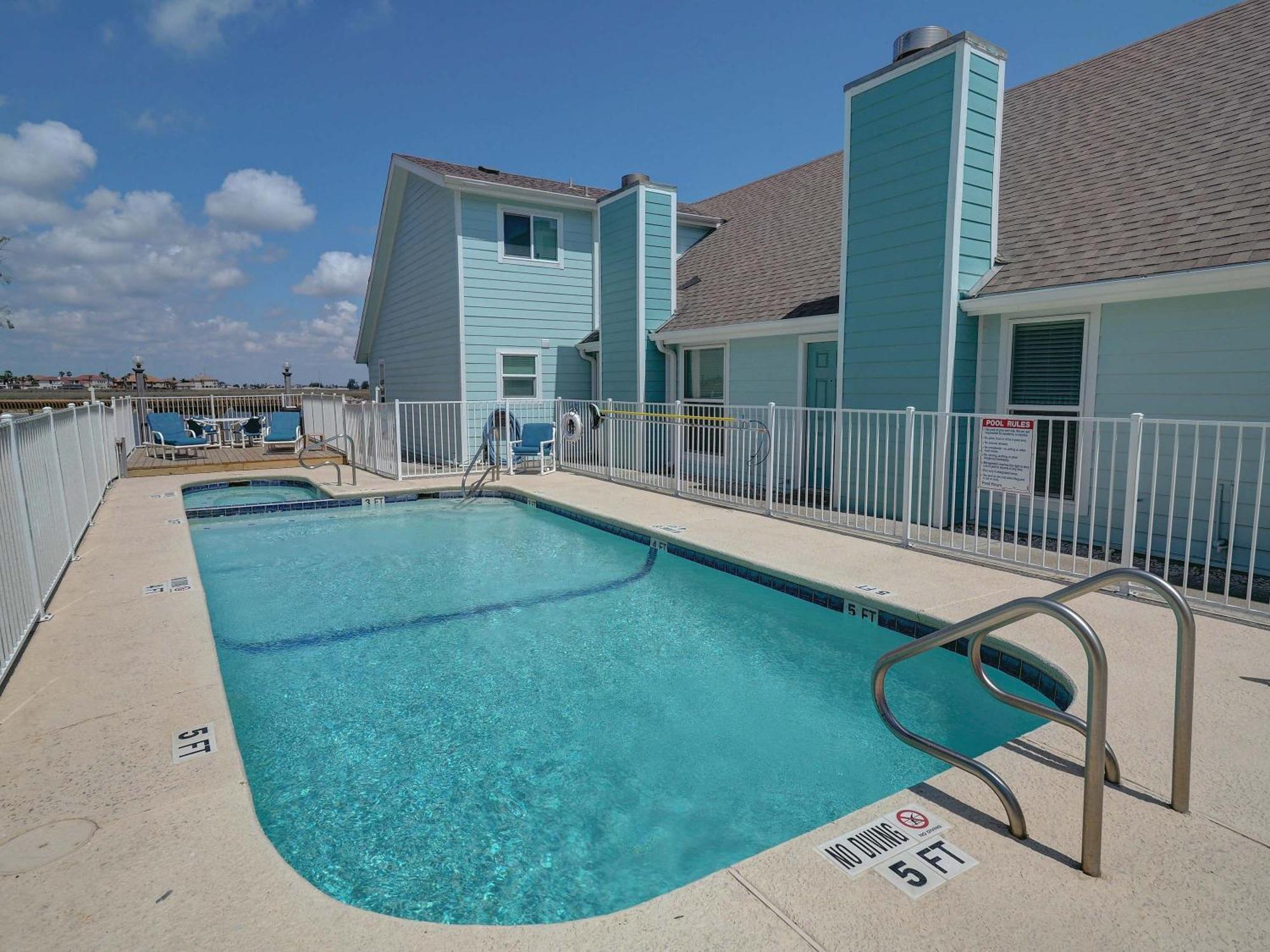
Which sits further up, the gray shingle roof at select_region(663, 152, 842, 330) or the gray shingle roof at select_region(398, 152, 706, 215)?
the gray shingle roof at select_region(398, 152, 706, 215)

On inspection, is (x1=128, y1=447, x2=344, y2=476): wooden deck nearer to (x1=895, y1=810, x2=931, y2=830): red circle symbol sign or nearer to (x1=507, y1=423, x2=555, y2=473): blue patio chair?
(x1=507, y1=423, x2=555, y2=473): blue patio chair

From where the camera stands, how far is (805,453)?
9.24m

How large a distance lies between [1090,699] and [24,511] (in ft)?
18.3

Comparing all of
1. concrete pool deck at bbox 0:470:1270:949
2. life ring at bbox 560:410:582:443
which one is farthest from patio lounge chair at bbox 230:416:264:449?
concrete pool deck at bbox 0:470:1270:949

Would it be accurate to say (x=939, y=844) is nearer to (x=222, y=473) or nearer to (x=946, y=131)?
(x=946, y=131)

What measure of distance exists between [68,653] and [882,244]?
798 centimetres

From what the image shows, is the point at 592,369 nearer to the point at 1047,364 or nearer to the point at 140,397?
the point at 1047,364

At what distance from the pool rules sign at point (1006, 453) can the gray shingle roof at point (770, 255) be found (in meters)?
3.34

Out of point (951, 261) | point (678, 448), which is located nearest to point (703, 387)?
point (678, 448)

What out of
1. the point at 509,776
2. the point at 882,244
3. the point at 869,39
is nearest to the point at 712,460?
the point at 882,244

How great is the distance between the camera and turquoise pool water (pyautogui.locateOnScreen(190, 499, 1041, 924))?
2.74 meters

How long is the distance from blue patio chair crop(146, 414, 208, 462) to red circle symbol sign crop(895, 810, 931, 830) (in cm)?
1511

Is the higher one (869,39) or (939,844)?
(869,39)

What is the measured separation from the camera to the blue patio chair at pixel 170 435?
44.3 ft
